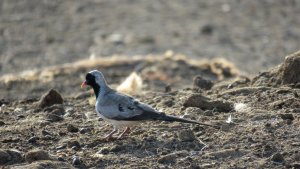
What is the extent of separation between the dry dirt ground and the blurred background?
8.74 metres

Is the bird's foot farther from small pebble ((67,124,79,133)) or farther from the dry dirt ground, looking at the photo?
small pebble ((67,124,79,133))

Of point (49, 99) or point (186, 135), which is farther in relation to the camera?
point (49, 99)

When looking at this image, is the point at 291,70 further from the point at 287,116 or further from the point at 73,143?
the point at 73,143

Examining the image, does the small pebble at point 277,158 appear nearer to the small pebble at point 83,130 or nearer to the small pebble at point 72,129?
the small pebble at point 83,130

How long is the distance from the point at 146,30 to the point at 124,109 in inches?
588

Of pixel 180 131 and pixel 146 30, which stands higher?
pixel 146 30

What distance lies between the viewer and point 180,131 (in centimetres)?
1032

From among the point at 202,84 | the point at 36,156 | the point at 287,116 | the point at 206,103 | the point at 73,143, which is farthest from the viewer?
the point at 202,84

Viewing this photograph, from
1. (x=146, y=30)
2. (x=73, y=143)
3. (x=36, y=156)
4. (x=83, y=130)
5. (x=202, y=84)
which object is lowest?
(x=36, y=156)

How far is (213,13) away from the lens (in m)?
27.5

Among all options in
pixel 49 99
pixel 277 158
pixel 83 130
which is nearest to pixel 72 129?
pixel 83 130

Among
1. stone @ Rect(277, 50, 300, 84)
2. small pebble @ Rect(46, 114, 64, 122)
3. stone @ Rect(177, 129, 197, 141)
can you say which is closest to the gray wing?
stone @ Rect(177, 129, 197, 141)

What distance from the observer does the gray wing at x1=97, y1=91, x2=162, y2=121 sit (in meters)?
10.4

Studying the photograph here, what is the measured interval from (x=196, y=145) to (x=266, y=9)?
18535 millimetres
